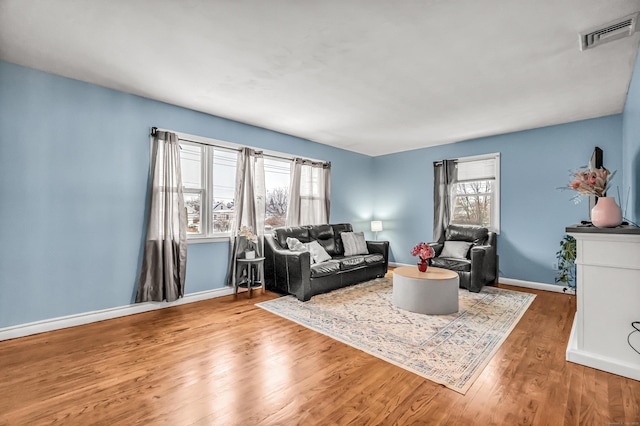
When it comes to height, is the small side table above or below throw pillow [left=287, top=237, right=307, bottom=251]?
below

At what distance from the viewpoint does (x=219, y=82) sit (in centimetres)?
324

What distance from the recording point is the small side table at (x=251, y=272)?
4344mm

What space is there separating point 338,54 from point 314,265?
2.77 meters

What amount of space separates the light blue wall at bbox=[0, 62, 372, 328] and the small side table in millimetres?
730

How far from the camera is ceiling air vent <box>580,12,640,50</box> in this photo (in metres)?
2.15

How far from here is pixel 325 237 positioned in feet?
17.6

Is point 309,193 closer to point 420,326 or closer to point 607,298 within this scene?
point 420,326

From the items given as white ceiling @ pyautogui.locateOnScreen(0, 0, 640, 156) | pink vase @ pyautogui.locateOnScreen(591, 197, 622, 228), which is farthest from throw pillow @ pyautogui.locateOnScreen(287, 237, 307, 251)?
pink vase @ pyautogui.locateOnScreen(591, 197, 622, 228)

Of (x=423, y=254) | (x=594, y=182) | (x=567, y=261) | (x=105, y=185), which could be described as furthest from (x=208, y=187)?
(x=567, y=261)

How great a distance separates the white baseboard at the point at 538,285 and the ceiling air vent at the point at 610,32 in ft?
10.7

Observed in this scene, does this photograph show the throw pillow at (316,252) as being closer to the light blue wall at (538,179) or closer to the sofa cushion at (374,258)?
the sofa cushion at (374,258)

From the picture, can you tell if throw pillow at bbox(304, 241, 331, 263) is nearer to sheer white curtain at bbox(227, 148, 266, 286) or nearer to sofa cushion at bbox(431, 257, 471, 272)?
sheer white curtain at bbox(227, 148, 266, 286)

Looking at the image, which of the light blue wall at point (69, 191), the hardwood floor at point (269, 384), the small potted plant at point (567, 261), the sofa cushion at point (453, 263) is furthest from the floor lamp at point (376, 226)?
the light blue wall at point (69, 191)

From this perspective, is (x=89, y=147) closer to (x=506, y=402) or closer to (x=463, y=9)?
(x=463, y=9)
